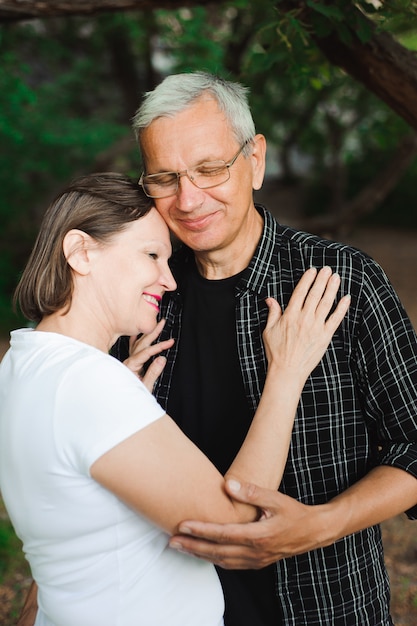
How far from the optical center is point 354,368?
1.91 metres

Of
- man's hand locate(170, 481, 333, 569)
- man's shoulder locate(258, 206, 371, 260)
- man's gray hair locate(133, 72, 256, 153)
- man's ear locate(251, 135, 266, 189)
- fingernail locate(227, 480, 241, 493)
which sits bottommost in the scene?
man's hand locate(170, 481, 333, 569)

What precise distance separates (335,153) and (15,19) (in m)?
8.77

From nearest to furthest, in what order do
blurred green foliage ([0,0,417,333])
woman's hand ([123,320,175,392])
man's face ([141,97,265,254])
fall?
man's face ([141,97,265,254]), woman's hand ([123,320,175,392]), blurred green foliage ([0,0,417,333])

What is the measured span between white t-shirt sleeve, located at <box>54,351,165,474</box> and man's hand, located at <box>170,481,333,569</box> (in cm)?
25

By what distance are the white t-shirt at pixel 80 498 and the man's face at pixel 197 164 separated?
594mm

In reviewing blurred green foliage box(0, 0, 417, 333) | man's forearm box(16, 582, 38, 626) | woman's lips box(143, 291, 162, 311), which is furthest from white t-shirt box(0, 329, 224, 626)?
blurred green foliage box(0, 0, 417, 333)

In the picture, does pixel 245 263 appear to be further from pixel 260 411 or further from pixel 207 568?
pixel 207 568

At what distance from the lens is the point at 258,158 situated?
2.16 metres

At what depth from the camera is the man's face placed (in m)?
1.94

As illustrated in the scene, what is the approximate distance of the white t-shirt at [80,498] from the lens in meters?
1.40

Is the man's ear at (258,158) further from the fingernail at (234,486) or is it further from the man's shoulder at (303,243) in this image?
the fingernail at (234,486)

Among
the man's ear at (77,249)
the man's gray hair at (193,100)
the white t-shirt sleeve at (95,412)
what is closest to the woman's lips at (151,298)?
the man's ear at (77,249)

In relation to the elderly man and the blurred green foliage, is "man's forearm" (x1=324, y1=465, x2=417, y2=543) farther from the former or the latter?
the blurred green foliage

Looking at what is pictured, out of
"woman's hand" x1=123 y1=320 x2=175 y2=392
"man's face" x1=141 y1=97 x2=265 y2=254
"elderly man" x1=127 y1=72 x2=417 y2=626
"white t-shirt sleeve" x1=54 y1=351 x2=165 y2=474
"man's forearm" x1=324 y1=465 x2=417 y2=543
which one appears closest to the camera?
"white t-shirt sleeve" x1=54 y1=351 x2=165 y2=474
